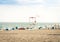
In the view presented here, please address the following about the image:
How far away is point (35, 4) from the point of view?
2.57 meters

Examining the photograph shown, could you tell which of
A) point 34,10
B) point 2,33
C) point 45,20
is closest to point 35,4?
point 34,10

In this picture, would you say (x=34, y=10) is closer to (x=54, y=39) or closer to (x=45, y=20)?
(x=45, y=20)

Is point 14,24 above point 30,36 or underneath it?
above

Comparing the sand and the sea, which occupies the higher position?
the sea

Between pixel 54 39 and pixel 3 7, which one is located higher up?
pixel 3 7

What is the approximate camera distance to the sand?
8.23 ft

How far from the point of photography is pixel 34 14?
101 inches

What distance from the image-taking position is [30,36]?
98.9 inches

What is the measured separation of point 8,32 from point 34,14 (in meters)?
0.51

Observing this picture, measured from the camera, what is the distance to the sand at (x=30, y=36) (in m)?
2.51

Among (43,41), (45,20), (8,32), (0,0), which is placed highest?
(0,0)

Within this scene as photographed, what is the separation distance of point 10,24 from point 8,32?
136 mm

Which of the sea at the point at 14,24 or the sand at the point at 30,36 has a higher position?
the sea at the point at 14,24

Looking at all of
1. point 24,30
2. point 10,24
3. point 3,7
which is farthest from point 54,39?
point 3,7
